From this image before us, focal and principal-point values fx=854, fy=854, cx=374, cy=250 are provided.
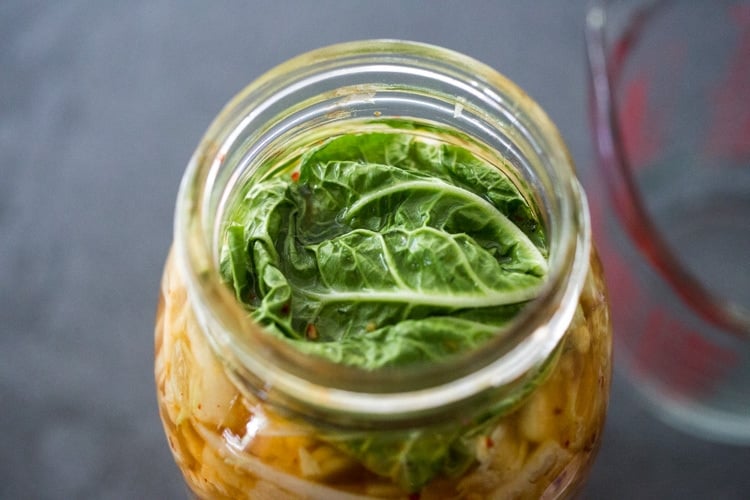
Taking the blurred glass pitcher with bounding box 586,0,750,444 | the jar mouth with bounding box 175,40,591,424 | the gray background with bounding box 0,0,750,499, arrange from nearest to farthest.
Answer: the jar mouth with bounding box 175,40,591,424, the blurred glass pitcher with bounding box 586,0,750,444, the gray background with bounding box 0,0,750,499

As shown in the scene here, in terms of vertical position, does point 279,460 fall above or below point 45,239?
below

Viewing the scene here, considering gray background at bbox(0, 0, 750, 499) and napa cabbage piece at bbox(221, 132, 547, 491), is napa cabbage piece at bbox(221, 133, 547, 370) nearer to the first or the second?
napa cabbage piece at bbox(221, 132, 547, 491)

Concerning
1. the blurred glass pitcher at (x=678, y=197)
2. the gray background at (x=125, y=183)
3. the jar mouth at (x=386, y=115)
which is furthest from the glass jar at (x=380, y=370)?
the gray background at (x=125, y=183)

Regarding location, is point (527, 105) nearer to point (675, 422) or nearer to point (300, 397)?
point (300, 397)

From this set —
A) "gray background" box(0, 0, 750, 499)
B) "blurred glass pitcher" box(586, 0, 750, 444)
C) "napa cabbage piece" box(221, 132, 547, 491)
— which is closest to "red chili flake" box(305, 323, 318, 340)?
"napa cabbage piece" box(221, 132, 547, 491)

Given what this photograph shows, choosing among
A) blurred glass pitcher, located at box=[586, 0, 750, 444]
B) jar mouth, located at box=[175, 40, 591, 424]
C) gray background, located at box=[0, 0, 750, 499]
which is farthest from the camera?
gray background, located at box=[0, 0, 750, 499]

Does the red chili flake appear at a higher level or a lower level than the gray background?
lower

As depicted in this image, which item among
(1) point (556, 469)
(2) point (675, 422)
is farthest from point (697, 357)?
(1) point (556, 469)

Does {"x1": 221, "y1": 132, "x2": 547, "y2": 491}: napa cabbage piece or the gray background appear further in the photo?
the gray background
